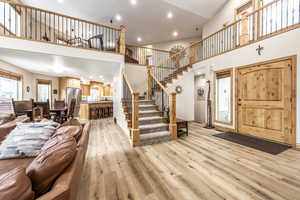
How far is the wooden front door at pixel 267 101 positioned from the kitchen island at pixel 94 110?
6.27 metres

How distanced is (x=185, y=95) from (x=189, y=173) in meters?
4.03

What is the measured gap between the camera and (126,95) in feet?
13.3

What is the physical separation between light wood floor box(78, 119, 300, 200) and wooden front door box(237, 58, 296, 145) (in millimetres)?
716

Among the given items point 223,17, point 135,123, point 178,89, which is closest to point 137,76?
point 178,89

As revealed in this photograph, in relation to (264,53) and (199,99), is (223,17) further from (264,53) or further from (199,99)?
(199,99)

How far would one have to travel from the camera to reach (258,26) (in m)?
4.24

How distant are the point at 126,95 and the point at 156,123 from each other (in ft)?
4.25

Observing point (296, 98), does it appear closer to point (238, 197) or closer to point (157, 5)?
point (238, 197)

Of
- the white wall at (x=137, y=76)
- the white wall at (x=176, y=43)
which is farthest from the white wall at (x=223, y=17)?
the white wall at (x=137, y=76)

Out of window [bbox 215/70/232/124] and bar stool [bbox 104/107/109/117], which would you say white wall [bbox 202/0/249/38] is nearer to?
window [bbox 215/70/232/124]

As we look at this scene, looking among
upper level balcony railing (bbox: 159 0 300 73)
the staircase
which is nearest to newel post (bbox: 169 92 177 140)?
the staircase

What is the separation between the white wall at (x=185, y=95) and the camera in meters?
5.67

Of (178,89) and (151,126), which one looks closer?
(151,126)

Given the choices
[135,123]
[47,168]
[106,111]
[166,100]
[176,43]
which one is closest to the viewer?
[47,168]
